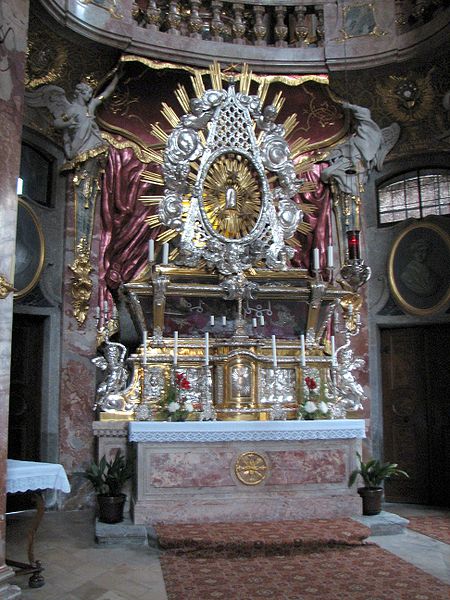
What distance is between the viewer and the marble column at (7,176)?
16.0 feet

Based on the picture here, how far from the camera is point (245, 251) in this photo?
8609 mm

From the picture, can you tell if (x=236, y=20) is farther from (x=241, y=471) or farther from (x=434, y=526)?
(x=434, y=526)

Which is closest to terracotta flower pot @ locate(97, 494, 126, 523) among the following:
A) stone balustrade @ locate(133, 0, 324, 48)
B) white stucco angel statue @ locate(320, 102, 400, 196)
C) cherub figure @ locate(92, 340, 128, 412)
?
cherub figure @ locate(92, 340, 128, 412)

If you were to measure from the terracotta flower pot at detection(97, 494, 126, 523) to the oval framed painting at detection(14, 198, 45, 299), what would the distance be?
2.92 m

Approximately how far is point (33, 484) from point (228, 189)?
4787 millimetres

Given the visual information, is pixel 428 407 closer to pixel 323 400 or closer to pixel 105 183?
pixel 323 400

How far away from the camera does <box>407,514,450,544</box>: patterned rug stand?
697cm

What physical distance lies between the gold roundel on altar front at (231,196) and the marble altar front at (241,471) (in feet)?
9.14

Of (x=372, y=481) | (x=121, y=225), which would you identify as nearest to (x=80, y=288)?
(x=121, y=225)

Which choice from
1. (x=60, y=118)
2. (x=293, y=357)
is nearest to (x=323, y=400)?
(x=293, y=357)

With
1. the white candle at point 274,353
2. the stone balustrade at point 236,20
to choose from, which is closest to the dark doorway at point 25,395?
the white candle at point 274,353

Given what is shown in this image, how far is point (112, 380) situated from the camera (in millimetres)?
7812

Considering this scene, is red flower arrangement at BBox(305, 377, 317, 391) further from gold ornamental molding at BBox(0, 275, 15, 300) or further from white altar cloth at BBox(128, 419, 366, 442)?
gold ornamental molding at BBox(0, 275, 15, 300)

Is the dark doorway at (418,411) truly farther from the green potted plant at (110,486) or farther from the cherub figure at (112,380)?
the green potted plant at (110,486)
